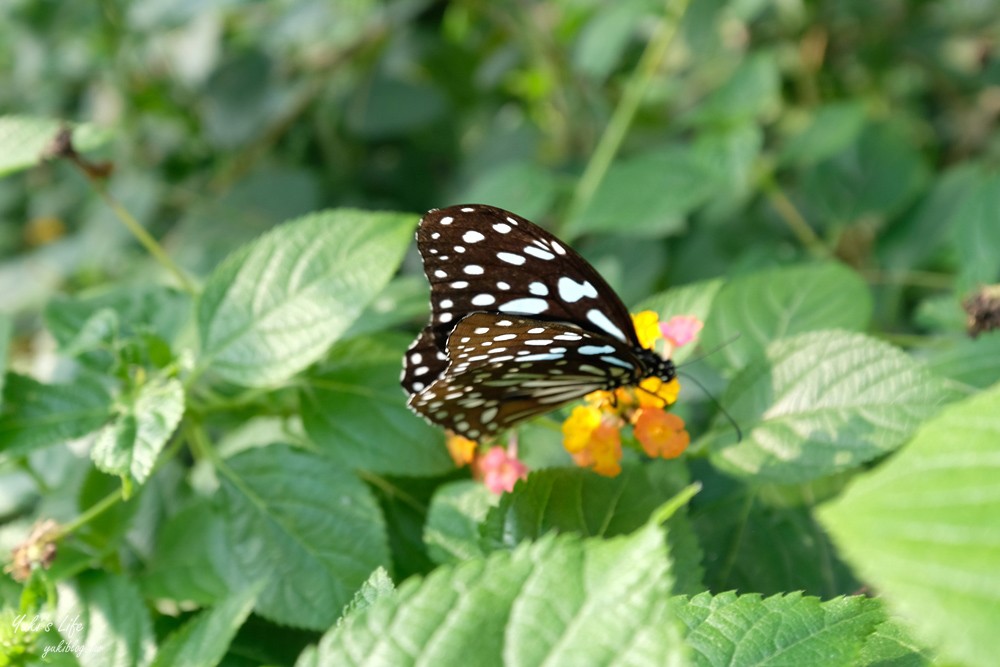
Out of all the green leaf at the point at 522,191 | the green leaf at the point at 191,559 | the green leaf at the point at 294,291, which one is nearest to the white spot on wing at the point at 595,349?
the green leaf at the point at 294,291

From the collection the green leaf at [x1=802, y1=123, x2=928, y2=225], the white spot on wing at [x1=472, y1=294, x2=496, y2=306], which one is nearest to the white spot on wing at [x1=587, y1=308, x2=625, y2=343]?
the white spot on wing at [x1=472, y1=294, x2=496, y2=306]

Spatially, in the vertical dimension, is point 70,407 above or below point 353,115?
below

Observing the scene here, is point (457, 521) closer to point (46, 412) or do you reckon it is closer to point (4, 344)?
point (46, 412)

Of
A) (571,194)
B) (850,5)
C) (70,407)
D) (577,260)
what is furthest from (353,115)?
(577,260)

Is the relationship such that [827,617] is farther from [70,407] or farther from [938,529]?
[70,407]

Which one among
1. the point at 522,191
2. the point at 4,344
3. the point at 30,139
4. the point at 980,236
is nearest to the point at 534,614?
the point at 4,344

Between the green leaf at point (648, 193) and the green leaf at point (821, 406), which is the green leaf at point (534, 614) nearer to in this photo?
the green leaf at point (821, 406)

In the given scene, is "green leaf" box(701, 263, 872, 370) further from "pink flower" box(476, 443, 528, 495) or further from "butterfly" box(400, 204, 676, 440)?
"pink flower" box(476, 443, 528, 495)
